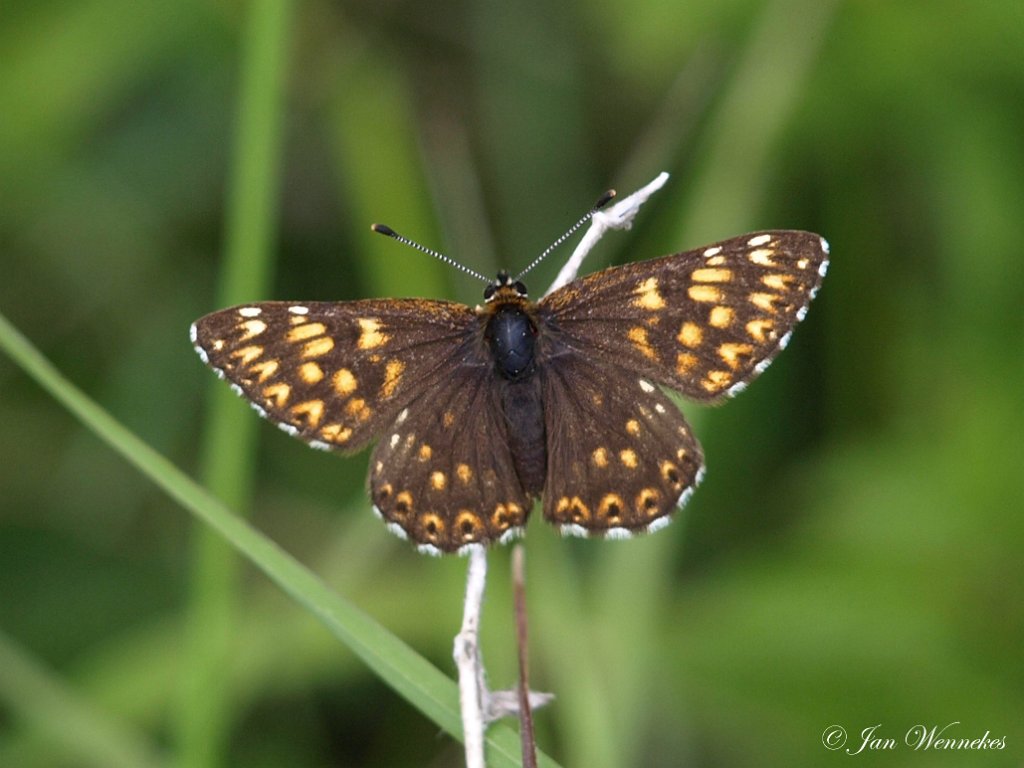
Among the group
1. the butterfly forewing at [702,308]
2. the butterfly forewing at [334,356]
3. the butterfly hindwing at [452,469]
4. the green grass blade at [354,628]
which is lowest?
the green grass blade at [354,628]

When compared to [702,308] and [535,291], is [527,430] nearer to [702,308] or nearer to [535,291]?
[702,308]

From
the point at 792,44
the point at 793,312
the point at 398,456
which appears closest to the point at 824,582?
the point at 793,312

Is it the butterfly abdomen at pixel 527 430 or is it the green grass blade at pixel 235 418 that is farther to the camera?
the butterfly abdomen at pixel 527 430

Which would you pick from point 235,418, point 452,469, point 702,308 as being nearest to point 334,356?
point 235,418

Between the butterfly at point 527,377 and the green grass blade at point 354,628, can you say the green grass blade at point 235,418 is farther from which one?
the green grass blade at point 354,628

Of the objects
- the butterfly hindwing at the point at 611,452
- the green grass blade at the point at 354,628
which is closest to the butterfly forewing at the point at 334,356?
the butterfly hindwing at the point at 611,452

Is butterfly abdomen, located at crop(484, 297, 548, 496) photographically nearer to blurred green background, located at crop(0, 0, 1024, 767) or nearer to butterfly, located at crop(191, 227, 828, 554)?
butterfly, located at crop(191, 227, 828, 554)
